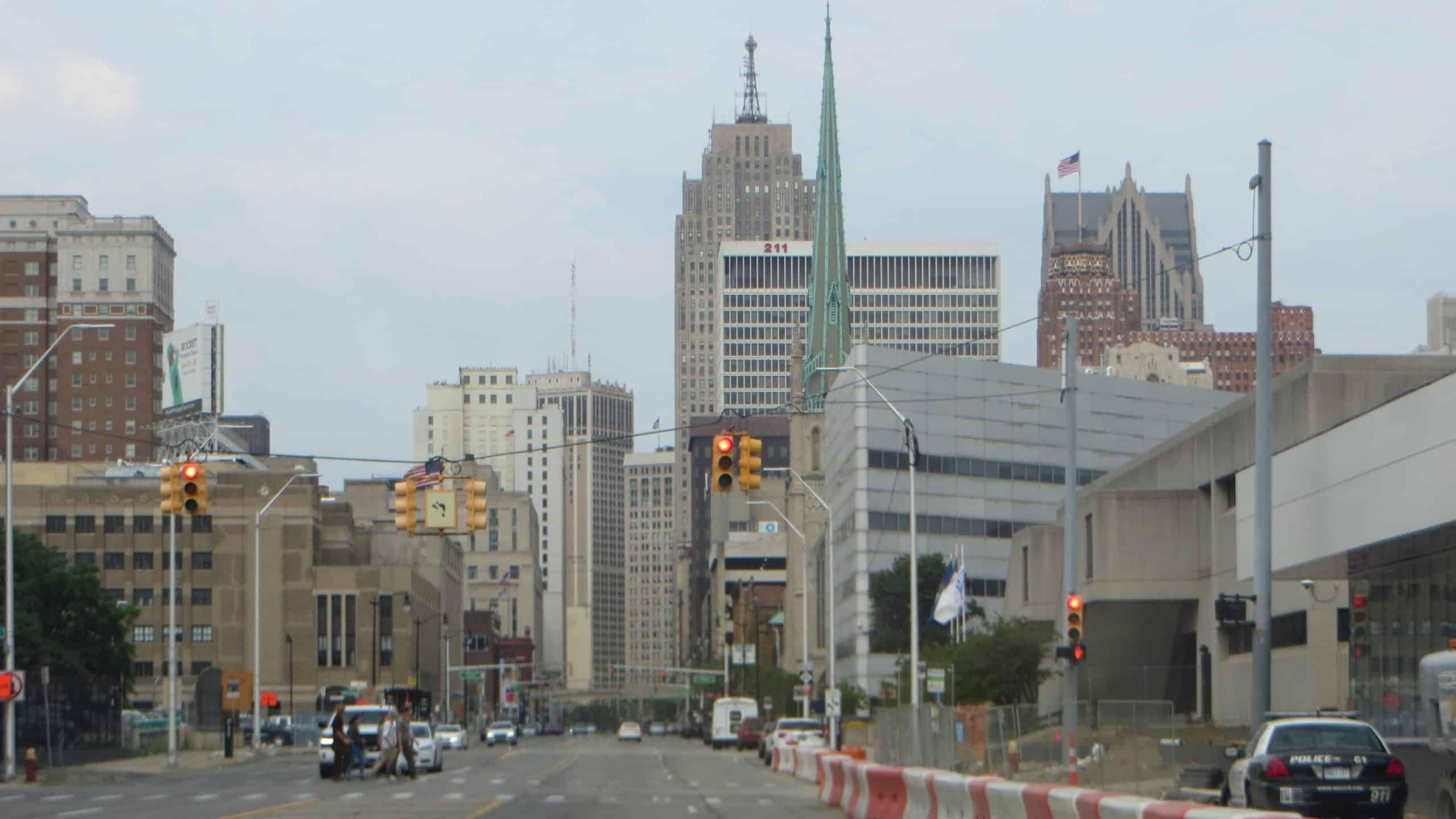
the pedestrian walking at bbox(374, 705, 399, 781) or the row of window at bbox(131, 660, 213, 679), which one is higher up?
the pedestrian walking at bbox(374, 705, 399, 781)

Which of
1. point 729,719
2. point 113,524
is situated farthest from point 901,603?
point 113,524

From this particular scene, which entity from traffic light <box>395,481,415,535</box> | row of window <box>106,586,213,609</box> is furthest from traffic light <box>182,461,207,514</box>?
row of window <box>106,586,213,609</box>

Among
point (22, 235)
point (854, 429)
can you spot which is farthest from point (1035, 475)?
point (22, 235)

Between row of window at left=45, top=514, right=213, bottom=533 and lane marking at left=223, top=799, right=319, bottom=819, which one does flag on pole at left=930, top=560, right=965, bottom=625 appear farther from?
row of window at left=45, top=514, right=213, bottom=533

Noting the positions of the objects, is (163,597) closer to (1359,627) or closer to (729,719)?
(729,719)

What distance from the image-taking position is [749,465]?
32.7 m

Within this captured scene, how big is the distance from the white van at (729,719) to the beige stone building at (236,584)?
44.5 m

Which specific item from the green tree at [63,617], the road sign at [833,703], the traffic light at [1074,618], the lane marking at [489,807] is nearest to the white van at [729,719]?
the green tree at [63,617]

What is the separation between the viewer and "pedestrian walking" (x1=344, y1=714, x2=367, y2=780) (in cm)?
4388

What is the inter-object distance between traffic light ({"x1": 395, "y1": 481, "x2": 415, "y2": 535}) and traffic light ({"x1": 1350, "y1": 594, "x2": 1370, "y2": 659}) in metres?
19.1

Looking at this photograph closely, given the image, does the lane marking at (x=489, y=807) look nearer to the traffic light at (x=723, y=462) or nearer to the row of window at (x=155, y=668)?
the traffic light at (x=723, y=462)

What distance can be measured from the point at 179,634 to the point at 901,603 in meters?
59.4

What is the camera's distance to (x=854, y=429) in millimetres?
113188

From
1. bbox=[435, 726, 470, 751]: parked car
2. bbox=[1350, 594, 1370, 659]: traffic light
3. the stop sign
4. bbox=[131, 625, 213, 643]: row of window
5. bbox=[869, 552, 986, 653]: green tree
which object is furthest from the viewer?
bbox=[131, 625, 213, 643]: row of window
